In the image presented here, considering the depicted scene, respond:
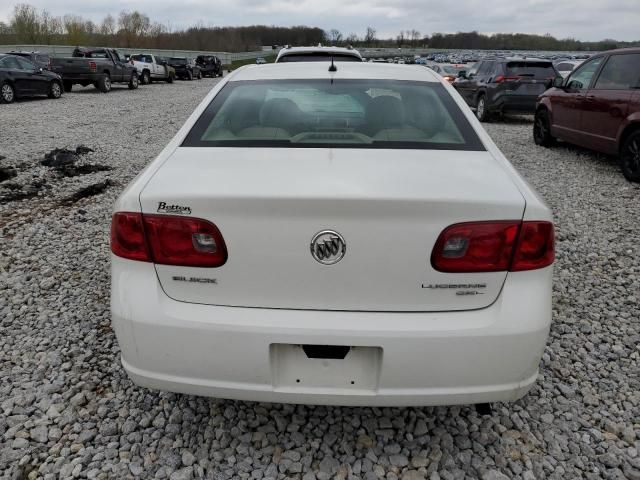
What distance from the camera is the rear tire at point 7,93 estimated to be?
15.7m

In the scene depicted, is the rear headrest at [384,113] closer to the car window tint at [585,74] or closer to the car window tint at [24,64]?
the car window tint at [585,74]

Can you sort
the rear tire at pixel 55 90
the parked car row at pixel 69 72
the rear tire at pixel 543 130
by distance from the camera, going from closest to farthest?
the rear tire at pixel 543 130 → the parked car row at pixel 69 72 → the rear tire at pixel 55 90

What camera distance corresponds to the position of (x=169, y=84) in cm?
2983

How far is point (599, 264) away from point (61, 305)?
14.0ft

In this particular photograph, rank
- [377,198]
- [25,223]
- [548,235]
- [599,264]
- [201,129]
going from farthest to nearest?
[25,223]
[599,264]
[201,129]
[548,235]
[377,198]

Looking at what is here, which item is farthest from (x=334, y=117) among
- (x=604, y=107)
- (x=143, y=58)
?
(x=143, y=58)

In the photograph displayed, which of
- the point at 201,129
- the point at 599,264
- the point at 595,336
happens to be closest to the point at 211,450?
the point at 201,129

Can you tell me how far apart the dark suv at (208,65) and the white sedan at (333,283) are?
130ft

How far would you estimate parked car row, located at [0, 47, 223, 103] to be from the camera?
15977mm

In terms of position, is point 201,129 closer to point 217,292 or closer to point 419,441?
point 217,292

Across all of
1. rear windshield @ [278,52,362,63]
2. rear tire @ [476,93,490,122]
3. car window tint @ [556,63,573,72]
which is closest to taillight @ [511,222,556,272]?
rear windshield @ [278,52,362,63]

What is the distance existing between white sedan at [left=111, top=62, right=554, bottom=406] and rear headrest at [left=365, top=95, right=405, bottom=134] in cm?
60

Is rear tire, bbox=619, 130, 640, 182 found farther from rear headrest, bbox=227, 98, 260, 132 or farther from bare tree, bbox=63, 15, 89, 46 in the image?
bare tree, bbox=63, 15, 89, 46

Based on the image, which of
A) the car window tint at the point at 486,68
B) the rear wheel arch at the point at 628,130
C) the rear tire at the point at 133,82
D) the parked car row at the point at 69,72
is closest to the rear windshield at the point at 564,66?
the car window tint at the point at 486,68
